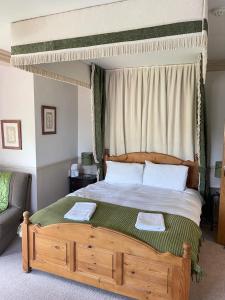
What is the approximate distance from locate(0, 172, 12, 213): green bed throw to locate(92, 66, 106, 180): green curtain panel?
1.44 meters

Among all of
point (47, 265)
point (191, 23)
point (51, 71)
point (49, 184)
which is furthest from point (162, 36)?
point (49, 184)

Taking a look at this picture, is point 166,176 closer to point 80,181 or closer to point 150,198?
point 150,198

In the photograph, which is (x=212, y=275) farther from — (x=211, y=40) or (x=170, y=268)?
(x=211, y=40)

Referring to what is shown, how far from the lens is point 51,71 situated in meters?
2.97

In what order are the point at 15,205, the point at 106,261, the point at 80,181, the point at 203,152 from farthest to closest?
the point at 80,181 < the point at 203,152 < the point at 15,205 < the point at 106,261

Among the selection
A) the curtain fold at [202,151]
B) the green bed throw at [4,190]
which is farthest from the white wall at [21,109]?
the curtain fold at [202,151]

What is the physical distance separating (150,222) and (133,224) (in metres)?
0.16

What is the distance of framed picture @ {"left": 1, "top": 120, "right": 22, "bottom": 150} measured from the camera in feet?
12.5

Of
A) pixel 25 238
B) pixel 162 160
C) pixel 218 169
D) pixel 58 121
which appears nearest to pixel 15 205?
pixel 25 238

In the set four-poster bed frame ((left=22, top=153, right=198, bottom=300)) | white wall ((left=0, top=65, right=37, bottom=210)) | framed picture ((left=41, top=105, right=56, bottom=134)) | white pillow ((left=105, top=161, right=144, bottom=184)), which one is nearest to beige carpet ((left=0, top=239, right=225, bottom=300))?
four-poster bed frame ((left=22, top=153, right=198, bottom=300))

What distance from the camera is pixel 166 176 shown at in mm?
3619

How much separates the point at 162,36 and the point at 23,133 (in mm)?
2658

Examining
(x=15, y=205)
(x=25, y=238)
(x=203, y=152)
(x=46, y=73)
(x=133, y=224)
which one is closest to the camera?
(x=133, y=224)

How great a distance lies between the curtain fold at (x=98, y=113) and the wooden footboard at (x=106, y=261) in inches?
75.3
